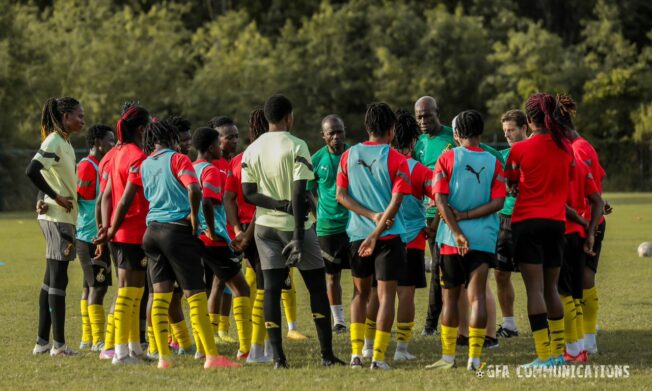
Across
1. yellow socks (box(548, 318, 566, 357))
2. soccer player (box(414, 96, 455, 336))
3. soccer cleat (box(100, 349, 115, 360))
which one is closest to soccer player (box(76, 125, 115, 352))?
soccer cleat (box(100, 349, 115, 360))

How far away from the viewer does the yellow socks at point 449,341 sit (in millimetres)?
8367

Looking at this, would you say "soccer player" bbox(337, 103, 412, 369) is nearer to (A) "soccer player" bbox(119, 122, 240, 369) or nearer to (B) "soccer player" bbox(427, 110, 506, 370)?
(B) "soccer player" bbox(427, 110, 506, 370)

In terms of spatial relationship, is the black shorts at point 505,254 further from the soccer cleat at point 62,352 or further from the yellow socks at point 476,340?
the soccer cleat at point 62,352

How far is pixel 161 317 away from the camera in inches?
340

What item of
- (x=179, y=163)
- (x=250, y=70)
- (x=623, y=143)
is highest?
(x=179, y=163)

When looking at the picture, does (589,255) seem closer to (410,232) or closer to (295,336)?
(410,232)

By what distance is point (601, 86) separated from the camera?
5341 cm

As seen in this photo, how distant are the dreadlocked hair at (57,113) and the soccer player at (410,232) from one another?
2977 mm

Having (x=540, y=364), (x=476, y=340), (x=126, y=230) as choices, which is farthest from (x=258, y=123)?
(x=540, y=364)

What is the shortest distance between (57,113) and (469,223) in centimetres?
398

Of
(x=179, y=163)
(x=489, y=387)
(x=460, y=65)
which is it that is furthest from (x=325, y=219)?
(x=460, y=65)

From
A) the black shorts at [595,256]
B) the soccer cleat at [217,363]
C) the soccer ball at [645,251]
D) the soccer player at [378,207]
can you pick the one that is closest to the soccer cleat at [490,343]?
the black shorts at [595,256]

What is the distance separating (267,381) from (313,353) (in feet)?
5.04

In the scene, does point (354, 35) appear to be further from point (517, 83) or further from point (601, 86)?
point (601, 86)
